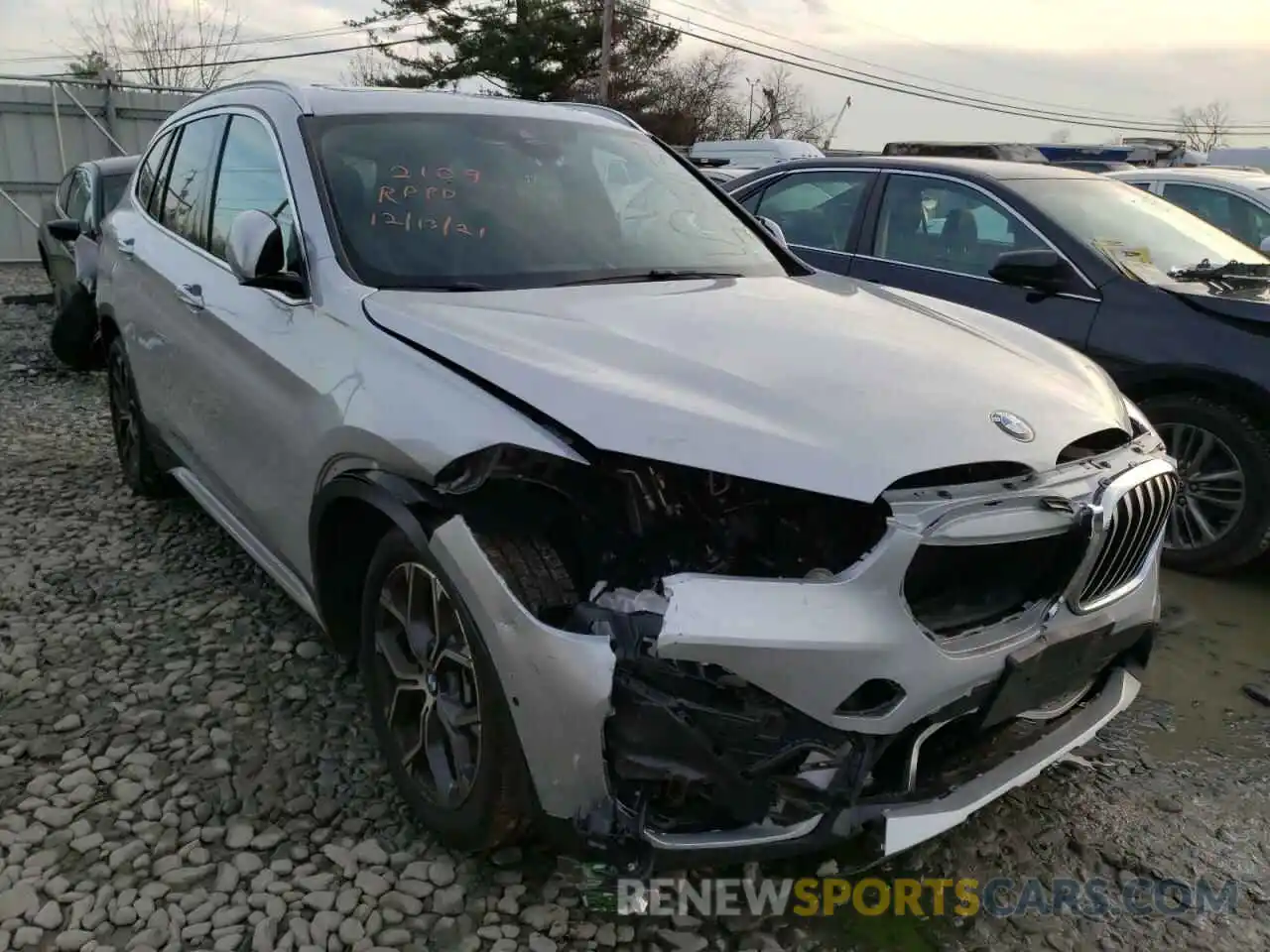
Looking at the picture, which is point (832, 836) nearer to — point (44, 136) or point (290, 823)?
point (290, 823)

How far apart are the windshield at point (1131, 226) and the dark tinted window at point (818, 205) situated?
0.92 m

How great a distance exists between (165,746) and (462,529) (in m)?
1.45

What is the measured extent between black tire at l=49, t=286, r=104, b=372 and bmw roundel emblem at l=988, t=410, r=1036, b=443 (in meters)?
5.00

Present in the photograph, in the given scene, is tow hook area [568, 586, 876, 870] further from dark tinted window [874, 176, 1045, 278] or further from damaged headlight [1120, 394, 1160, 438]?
dark tinted window [874, 176, 1045, 278]

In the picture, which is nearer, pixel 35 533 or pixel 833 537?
pixel 833 537

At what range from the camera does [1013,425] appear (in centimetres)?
232

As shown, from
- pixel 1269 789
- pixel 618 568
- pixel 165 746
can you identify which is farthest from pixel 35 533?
pixel 1269 789

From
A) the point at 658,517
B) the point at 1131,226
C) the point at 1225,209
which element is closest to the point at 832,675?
the point at 658,517

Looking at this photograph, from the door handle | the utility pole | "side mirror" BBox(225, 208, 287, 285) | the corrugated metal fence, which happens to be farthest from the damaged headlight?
the utility pole

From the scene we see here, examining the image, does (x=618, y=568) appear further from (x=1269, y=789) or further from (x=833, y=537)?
(x=1269, y=789)

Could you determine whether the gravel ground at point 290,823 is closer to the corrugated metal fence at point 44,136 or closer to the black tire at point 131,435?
the black tire at point 131,435

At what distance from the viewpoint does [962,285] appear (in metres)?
5.12

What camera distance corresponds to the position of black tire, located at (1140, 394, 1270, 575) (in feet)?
13.8

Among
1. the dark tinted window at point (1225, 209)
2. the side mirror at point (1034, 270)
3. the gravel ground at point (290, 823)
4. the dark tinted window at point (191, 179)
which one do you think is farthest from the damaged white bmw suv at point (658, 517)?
the dark tinted window at point (1225, 209)
